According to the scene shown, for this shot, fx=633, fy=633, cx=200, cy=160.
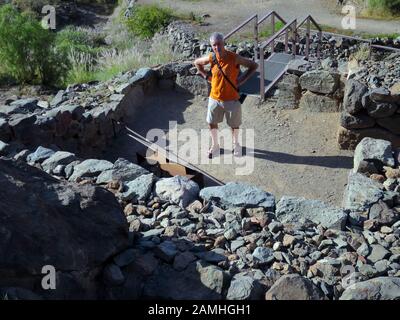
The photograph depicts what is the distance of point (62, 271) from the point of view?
429 centimetres

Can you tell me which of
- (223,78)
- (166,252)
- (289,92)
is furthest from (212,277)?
(289,92)

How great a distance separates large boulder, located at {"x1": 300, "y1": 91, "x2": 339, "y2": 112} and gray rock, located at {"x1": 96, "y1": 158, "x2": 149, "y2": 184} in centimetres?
385

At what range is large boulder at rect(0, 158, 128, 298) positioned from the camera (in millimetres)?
4168

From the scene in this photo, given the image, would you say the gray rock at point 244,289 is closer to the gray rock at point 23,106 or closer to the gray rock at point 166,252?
the gray rock at point 166,252

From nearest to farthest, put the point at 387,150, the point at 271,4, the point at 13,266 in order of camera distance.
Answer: the point at 13,266, the point at 387,150, the point at 271,4

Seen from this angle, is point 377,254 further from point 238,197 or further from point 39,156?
point 39,156

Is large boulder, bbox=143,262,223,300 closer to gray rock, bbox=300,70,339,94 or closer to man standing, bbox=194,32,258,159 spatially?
man standing, bbox=194,32,258,159

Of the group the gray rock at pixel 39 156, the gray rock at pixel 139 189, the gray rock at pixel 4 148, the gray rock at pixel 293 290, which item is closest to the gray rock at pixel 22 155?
the gray rock at pixel 39 156

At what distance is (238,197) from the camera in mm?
6141

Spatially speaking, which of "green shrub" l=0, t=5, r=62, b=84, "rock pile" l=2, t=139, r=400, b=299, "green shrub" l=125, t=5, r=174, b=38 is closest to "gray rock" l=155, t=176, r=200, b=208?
"rock pile" l=2, t=139, r=400, b=299

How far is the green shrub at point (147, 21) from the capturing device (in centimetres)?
1777
